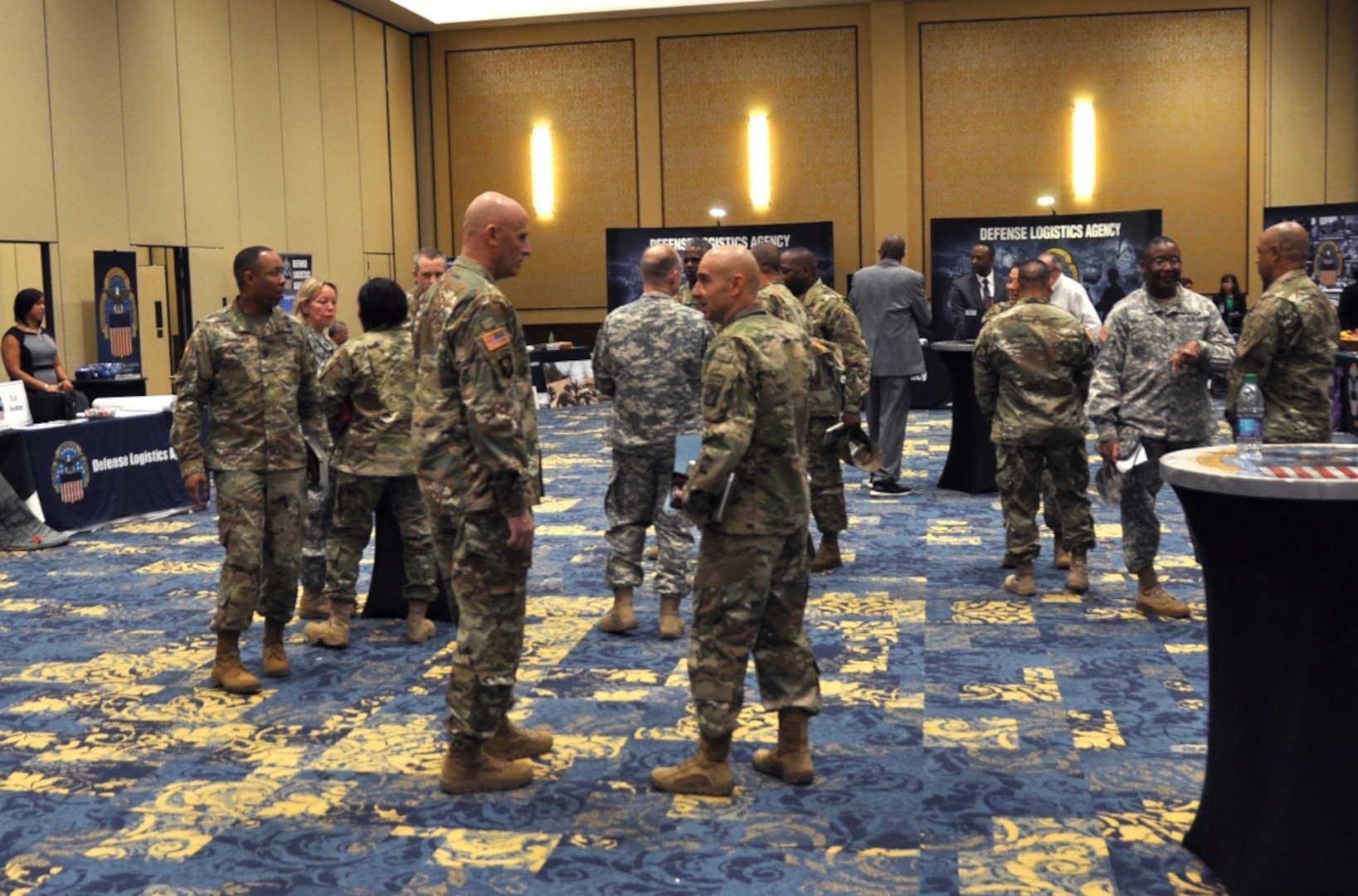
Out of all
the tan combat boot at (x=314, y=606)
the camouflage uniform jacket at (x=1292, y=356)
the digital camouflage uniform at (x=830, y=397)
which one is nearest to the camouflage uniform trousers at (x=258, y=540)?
the tan combat boot at (x=314, y=606)

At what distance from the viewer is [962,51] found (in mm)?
17531

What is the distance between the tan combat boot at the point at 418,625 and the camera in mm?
5695

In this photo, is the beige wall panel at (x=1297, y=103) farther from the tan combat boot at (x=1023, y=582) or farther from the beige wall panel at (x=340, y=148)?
the tan combat boot at (x=1023, y=582)

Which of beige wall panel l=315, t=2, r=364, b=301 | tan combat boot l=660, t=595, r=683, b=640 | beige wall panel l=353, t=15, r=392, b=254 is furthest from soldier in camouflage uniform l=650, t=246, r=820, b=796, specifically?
beige wall panel l=353, t=15, r=392, b=254

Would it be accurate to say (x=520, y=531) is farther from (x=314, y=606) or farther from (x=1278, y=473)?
(x=314, y=606)

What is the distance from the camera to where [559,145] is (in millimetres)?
18703

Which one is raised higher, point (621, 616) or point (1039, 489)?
point (1039, 489)

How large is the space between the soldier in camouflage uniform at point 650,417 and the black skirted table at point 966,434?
3.76 metres

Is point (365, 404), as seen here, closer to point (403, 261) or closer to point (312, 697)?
point (312, 697)

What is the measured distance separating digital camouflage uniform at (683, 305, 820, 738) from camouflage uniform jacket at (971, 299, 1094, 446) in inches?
98.4

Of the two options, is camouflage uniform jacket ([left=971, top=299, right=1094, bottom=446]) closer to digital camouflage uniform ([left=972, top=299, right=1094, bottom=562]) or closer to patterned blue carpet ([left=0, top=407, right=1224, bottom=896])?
digital camouflage uniform ([left=972, top=299, right=1094, bottom=562])

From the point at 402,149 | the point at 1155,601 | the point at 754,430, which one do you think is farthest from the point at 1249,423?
the point at 402,149

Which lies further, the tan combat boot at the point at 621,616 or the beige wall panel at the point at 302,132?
the beige wall panel at the point at 302,132

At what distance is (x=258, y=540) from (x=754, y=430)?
2.09 m
